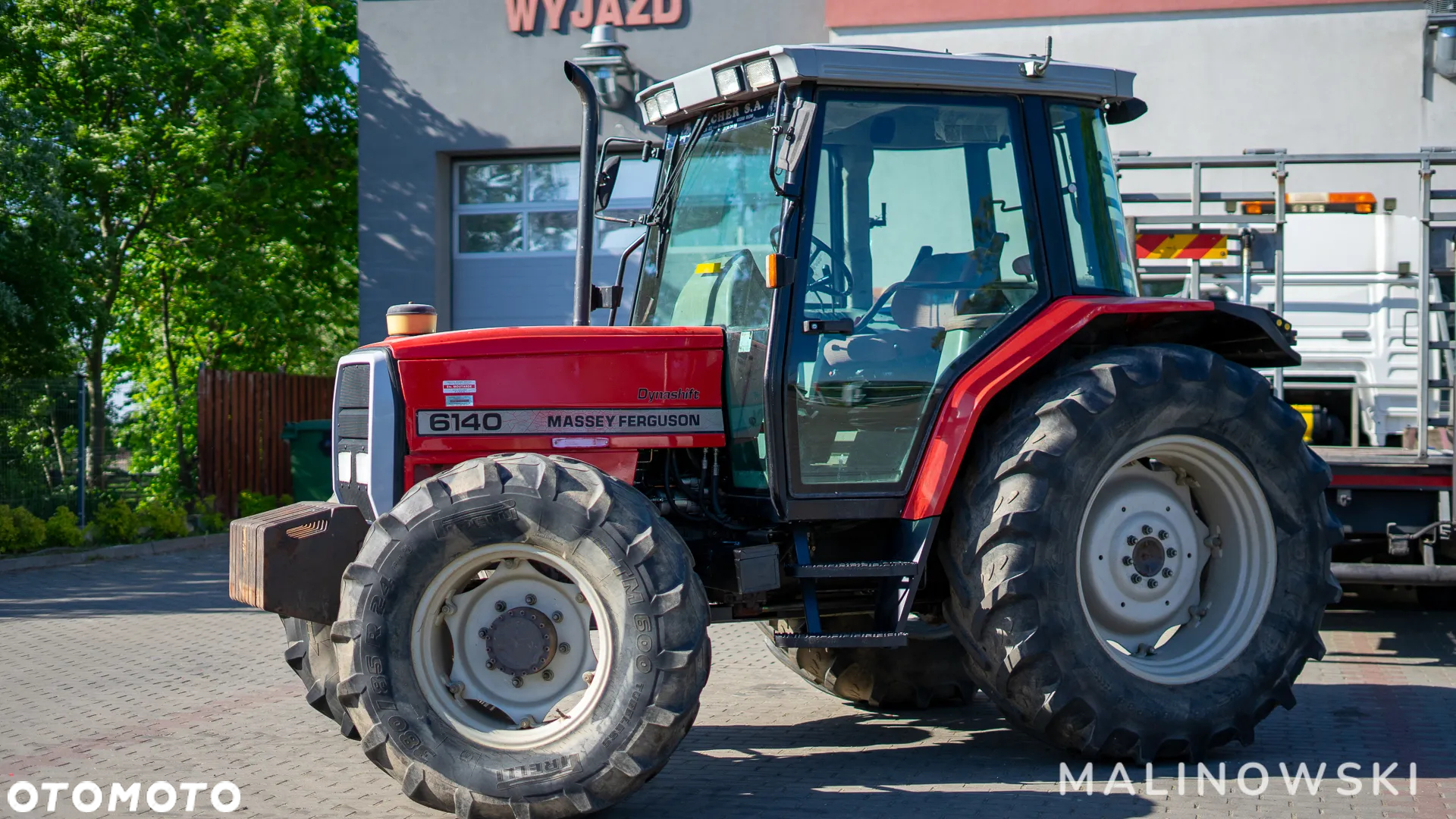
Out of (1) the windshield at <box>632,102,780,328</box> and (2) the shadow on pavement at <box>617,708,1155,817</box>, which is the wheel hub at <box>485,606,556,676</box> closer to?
(2) the shadow on pavement at <box>617,708,1155,817</box>

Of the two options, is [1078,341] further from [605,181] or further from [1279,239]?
[1279,239]

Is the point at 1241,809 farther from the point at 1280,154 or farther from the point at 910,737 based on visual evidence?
the point at 1280,154

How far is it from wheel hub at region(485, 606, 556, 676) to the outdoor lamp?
46.2 ft

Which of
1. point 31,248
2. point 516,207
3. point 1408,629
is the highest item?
point 516,207

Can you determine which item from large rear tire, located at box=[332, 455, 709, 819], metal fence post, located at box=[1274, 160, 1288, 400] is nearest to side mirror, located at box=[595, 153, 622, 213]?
large rear tire, located at box=[332, 455, 709, 819]

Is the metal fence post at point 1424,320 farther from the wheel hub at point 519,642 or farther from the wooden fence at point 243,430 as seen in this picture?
the wooden fence at point 243,430

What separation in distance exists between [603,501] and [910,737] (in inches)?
86.5

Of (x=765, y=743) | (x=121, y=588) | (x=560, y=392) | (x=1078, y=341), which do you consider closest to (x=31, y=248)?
(x=121, y=588)

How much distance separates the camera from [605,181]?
6492 mm

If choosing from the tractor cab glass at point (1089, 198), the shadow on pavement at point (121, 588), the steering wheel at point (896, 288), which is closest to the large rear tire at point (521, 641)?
the steering wheel at point (896, 288)

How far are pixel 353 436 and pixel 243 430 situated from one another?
14.6 m

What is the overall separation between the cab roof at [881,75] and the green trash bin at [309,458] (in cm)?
1309

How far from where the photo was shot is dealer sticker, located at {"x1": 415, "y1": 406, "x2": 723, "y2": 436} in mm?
5340

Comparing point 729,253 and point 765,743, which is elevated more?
point 729,253
